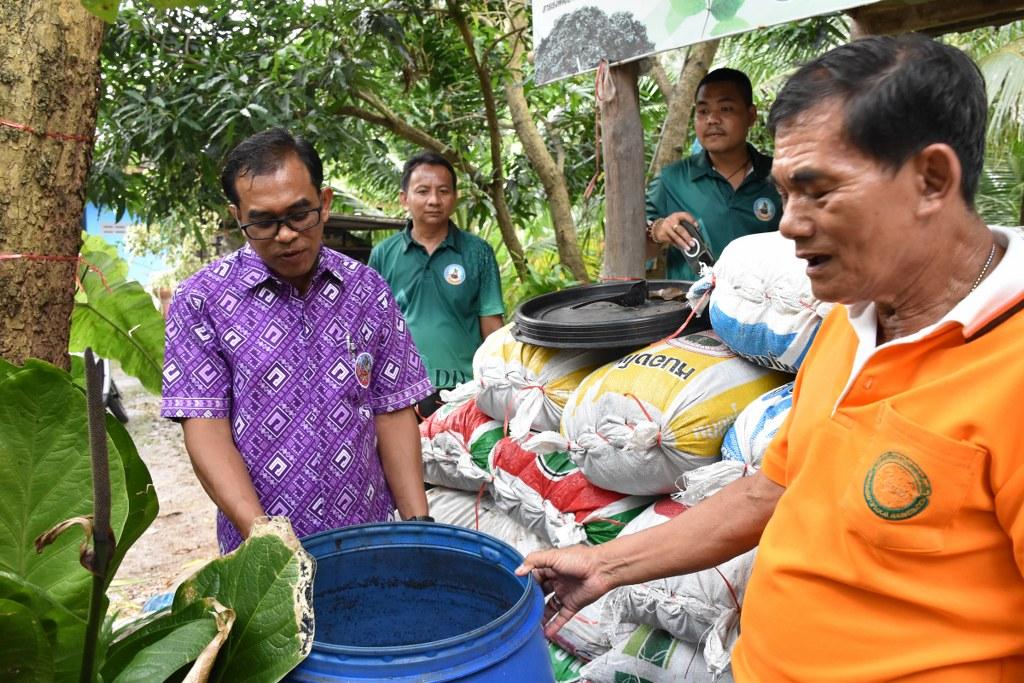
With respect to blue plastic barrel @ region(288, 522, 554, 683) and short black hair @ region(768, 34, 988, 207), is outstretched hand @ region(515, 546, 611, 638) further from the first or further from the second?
short black hair @ region(768, 34, 988, 207)

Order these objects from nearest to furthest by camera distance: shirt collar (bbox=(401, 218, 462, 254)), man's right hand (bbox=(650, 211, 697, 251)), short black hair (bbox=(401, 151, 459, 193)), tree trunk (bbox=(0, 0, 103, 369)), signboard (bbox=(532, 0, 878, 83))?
tree trunk (bbox=(0, 0, 103, 369)), signboard (bbox=(532, 0, 878, 83)), man's right hand (bbox=(650, 211, 697, 251)), short black hair (bbox=(401, 151, 459, 193)), shirt collar (bbox=(401, 218, 462, 254))

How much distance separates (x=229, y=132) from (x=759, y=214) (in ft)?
8.05

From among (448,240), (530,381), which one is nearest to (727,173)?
(530,381)

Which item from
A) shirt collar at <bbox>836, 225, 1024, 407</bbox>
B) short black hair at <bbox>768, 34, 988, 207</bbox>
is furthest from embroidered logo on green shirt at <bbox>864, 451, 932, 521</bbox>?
short black hair at <bbox>768, 34, 988, 207</bbox>

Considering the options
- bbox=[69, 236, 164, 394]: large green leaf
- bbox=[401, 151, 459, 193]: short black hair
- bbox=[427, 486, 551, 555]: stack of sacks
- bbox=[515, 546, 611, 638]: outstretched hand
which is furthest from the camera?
bbox=[401, 151, 459, 193]: short black hair

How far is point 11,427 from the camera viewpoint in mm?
850

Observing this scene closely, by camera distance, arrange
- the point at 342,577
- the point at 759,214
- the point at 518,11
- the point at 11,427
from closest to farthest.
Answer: the point at 11,427 → the point at 342,577 → the point at 759,214 → the point at 518,11

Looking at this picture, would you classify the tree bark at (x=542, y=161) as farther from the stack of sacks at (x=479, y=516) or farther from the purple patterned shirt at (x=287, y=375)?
the purple patterned shirt at (x=287, y=375)

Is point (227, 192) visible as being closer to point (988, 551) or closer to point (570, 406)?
point (570, 406)

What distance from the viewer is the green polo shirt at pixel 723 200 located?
2947 mm

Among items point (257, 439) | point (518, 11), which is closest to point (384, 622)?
point (257, 439)

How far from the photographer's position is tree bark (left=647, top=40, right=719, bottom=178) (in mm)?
4512

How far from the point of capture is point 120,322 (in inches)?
112

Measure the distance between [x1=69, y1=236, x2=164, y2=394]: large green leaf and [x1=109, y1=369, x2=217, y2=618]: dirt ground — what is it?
2.44 feet
